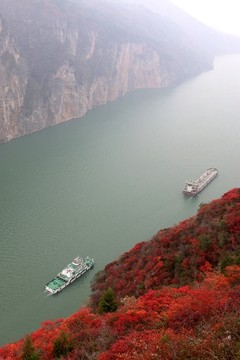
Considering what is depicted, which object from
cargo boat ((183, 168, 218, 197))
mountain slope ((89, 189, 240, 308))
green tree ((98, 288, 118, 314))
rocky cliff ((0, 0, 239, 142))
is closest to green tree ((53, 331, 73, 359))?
green tree ((98, 288, 118, 314))

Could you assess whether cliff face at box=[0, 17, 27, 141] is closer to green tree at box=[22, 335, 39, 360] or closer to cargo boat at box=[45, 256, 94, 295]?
cargo boat at box=[45, 256, 94, 295]

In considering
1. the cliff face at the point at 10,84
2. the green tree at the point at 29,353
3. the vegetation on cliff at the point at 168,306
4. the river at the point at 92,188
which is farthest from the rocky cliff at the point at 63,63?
the green tree at the point at 29,353

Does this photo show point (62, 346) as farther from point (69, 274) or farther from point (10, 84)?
point (10, 84)

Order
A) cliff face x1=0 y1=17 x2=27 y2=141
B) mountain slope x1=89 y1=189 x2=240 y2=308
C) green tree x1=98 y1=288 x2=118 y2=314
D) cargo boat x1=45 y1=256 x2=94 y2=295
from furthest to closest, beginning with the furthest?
cliff face x1=0 y1=17 x2=27 y2=141 < cargo boat x1=45 y1=256 x2=94 y2=295 < mountain slope x1=89 y1=189 x2=240 y2=308 < green tree x1=98 y1=288 x2=118 y2=314

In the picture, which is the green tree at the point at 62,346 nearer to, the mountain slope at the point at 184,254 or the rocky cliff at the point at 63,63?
the mountain slope at the point at 184,254

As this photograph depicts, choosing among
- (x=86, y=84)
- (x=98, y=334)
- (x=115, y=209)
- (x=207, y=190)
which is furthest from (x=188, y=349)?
(x=86, y=84)

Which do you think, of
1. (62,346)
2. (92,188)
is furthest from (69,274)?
(92,188)
